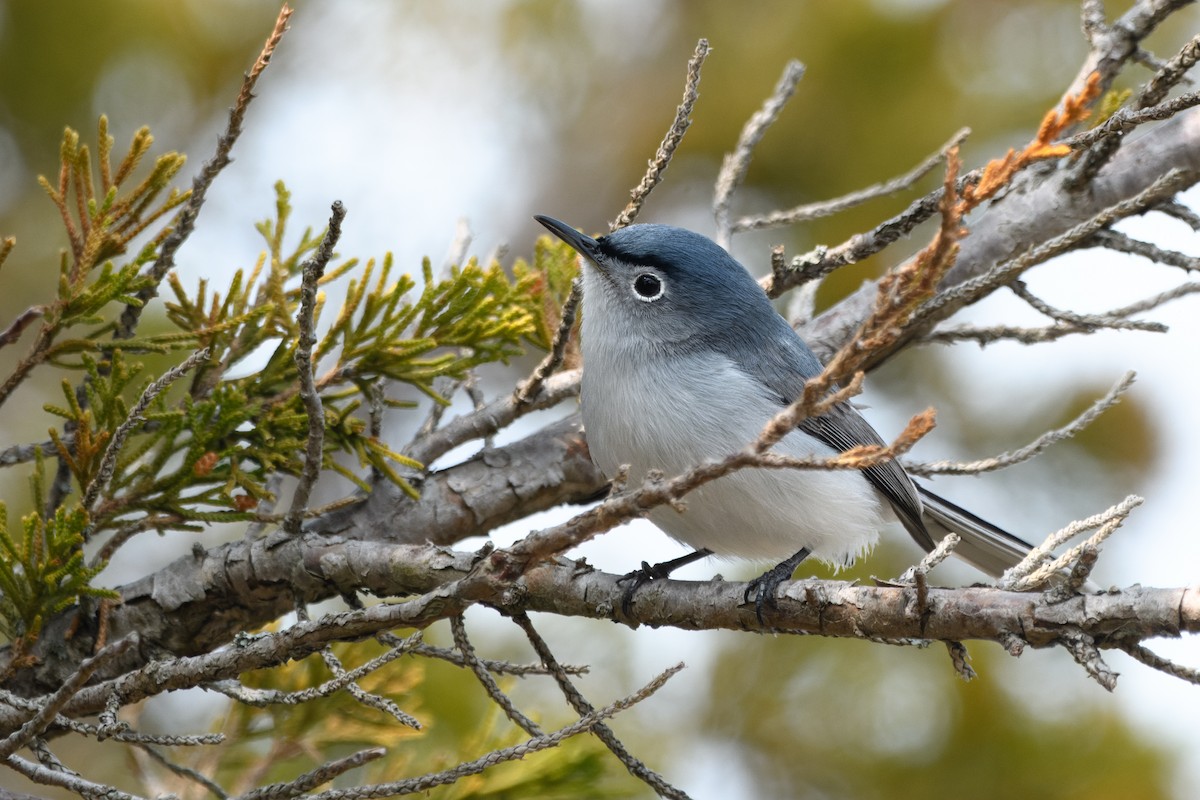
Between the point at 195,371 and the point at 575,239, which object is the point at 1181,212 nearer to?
the point at 575,239

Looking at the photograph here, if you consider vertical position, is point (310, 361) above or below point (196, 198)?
below

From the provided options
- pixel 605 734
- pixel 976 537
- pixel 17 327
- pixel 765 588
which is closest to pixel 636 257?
pixel 976 537

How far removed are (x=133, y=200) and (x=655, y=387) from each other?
4.48 ft

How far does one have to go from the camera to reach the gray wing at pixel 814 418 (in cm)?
322

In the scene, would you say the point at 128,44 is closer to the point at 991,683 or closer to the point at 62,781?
the point at 62,781

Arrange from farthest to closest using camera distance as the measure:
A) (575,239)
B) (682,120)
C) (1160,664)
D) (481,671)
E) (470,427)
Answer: (575,239)
(470,427)
(682,120)
(481,671)
(1160,664)

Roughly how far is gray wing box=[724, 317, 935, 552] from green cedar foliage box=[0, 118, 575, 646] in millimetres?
719

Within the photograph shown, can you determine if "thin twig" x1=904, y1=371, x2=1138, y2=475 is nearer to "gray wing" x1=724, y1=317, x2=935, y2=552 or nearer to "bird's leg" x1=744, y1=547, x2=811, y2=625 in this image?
"gray wing" x1=724, y1=317, x2=935, y2=552

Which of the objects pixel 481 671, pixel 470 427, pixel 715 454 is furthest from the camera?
pixel 470 427

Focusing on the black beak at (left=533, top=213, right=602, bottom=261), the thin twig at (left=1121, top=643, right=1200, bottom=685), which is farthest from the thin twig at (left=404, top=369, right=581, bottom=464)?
the thin twig at (left=1121, top=643, right=1200, bottom=685)

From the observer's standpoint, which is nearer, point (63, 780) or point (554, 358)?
point (63, 780)

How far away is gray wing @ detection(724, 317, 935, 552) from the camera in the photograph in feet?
10.6

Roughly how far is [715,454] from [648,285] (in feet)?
2.52

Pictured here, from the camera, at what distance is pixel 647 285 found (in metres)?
3.42
